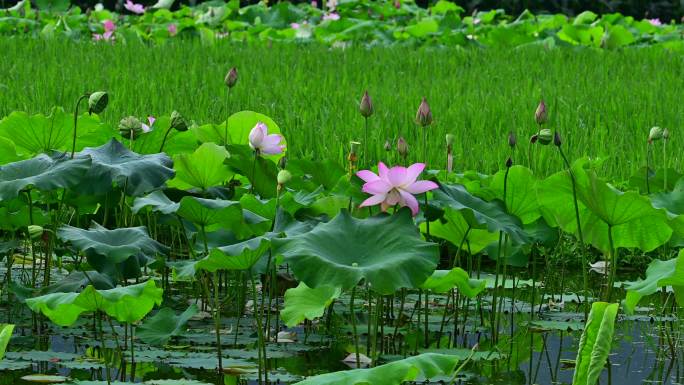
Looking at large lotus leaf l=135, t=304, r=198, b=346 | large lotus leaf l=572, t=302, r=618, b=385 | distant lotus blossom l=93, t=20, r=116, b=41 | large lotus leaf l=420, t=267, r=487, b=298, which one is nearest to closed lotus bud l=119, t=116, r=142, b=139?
large lotus leaf l=135, t=304, r=198, b=346

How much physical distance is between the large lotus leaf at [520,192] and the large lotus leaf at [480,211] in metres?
0.11

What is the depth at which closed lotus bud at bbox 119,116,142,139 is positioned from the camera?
2.41m

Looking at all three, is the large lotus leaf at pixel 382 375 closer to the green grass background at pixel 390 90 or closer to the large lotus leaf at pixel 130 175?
the large lotus leaf at pixel 130 175

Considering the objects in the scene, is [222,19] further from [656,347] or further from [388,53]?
[656,347]

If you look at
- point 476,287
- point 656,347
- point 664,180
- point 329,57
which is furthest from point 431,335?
point 329,57

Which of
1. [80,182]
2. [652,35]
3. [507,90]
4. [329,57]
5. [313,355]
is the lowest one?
[313,355]

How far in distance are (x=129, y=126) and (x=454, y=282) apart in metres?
0.80

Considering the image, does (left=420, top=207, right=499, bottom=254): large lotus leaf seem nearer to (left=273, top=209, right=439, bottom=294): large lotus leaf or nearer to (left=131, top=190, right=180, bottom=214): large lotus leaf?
(left=273, top=209, right=439, bottom=294): large lotus leaf

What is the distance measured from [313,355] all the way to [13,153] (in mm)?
852

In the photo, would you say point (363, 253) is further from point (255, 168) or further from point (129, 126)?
point (129, 126)

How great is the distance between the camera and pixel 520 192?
238cm

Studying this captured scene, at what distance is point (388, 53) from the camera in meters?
7.16

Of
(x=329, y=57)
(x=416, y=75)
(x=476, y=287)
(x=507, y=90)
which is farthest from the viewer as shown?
(x=329, y=57)

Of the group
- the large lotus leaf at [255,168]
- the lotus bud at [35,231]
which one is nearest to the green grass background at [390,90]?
the large lotus leaf at [255,168]
